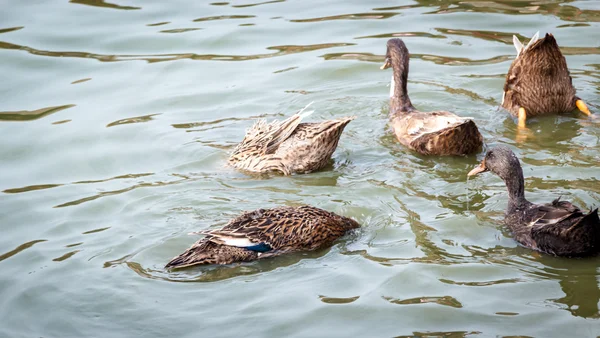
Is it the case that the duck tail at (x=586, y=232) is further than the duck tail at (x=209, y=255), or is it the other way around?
the duck tail at (x=209, y=255)

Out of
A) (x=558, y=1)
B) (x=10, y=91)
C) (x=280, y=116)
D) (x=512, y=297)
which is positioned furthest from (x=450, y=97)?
(x=10, y=91)

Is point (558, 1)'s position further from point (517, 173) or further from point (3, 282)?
point (3, 282)

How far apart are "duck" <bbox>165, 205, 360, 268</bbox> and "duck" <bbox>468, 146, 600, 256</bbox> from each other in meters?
1.52

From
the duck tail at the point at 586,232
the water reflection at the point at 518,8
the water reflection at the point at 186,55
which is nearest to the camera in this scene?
the duck tail at the point at 586,232

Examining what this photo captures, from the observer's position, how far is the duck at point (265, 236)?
7176mm

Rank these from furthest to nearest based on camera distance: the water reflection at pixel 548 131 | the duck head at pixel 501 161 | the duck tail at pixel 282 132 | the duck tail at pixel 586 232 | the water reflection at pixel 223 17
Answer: the water reflection at pixel 223 17 → the water reflection at pixel 548 131 → the duck tail at pixel 282 132 → the duck head at pixel 501 161 → the duck tail at pixel 586 232

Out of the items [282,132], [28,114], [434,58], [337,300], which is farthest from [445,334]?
[28,114]

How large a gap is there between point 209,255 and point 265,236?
501 mm

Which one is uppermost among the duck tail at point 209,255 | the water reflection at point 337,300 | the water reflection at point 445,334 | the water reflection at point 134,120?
the water reflection at point 134,120

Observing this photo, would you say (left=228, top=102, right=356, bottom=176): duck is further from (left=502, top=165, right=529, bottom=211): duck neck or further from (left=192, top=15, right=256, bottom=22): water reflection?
(left=192, top=15, right=256, bottom=22): water reflection

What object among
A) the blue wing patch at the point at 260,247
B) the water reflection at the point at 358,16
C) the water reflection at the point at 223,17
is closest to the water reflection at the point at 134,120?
the water reflection at the point at 223,17

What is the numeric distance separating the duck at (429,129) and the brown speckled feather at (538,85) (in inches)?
46.1

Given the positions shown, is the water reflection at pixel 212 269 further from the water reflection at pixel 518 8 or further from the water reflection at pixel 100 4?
the water reflection at pixel 100 4

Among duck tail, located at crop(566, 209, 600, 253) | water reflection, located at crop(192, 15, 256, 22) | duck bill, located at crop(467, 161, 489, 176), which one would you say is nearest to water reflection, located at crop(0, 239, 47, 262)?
duck bill, located at crop(467, 161, 489, 176)
